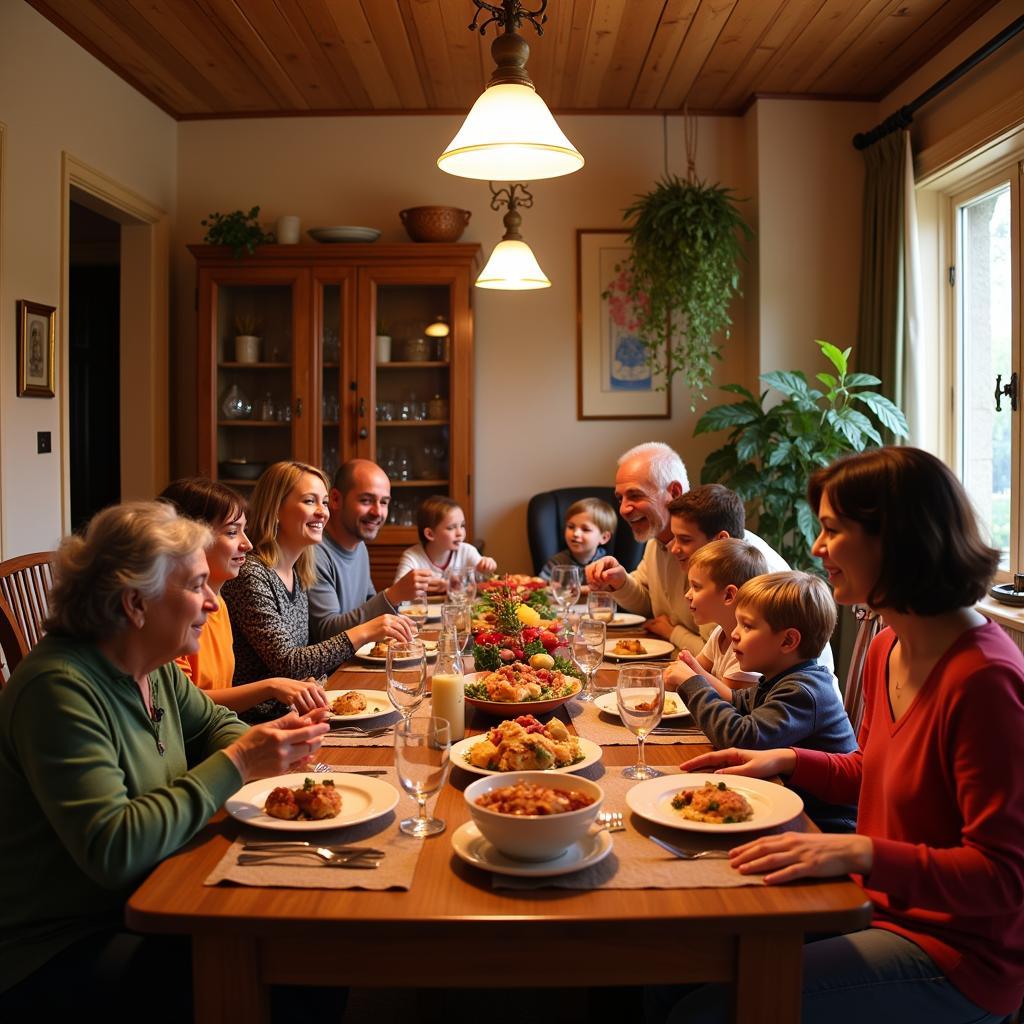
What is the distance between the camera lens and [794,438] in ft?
13.2

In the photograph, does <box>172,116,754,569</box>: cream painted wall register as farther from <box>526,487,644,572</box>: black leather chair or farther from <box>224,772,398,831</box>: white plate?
<box>224,772,398,831</box>: white plate

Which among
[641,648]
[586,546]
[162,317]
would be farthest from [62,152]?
[641,648]

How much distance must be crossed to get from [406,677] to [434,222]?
3190 millimetres

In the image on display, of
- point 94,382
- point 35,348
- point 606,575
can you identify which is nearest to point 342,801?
point 606,575

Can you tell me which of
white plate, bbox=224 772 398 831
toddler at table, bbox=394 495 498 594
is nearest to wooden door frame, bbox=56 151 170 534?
toddler at table, bbox=394 495 498 594

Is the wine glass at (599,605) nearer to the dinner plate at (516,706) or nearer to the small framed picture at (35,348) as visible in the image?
the dinner plate at (516,706)

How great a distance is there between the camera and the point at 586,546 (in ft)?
12.6

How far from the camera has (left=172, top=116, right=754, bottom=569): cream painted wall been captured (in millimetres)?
4676

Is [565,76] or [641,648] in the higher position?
[565,76]

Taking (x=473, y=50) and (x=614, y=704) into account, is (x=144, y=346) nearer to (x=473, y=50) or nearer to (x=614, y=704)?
(x=473, y=50)

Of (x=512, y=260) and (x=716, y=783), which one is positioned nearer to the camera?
(x=716, y=783)

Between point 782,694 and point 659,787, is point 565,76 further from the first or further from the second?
point 659,787

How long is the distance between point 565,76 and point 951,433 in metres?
2.19

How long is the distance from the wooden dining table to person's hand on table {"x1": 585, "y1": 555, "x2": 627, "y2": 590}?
2102mm
